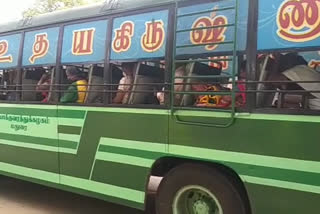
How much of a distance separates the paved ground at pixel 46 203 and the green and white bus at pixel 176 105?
488 millimetres

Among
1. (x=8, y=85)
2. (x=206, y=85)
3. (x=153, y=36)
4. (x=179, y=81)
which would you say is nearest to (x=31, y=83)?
(x=8, y=85)

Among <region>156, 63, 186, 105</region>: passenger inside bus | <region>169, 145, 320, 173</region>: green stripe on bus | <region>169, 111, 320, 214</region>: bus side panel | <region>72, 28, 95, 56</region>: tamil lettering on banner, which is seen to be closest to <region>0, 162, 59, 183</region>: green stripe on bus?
<region>72, 28, 95, 56</region>: tamil lettering on banner

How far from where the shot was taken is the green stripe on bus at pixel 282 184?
419 cm

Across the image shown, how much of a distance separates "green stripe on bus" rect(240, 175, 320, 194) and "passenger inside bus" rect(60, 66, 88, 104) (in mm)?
2480

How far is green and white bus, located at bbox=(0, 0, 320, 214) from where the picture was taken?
433 centimetres

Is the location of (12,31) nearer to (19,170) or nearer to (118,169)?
(19,170)

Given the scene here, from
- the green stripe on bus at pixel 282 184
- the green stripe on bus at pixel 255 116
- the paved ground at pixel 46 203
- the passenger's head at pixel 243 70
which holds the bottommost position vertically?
the paved ground at pixel 46 203

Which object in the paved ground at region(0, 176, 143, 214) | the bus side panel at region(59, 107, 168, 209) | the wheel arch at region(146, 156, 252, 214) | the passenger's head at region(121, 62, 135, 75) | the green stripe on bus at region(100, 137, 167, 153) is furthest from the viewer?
the paved ground at region(0, 176, 143, 214)

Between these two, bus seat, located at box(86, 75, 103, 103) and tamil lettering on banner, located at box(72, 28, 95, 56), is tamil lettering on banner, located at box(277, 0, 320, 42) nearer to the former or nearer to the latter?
bus seat, located at box(86, 75, 103, 103)

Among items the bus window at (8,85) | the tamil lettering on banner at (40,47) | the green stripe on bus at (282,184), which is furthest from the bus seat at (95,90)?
the green stripe on bus at (282,184)

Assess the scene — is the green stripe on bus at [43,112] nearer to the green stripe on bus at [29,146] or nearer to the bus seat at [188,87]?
the green stripe on bus at [29,146]

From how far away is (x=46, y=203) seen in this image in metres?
7.50

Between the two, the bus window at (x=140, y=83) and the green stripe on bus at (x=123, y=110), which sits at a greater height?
the bus window at (x=140, y=83)

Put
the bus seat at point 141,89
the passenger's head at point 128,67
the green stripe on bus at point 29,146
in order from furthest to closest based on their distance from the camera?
Result: 1. the green stripe on bus at point 29,146
2. the passenger's head at point 128,67
3. the bus seat at point 141,89
